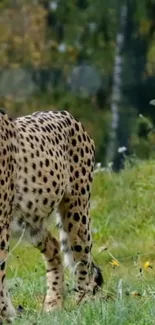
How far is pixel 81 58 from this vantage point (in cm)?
2953

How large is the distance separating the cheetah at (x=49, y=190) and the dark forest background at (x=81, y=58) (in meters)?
17.8

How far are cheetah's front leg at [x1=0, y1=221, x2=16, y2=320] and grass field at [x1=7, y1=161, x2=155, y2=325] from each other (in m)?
0.08

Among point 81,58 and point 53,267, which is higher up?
point 53,267

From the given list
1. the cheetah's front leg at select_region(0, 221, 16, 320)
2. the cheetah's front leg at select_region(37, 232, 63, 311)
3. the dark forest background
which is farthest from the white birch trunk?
the cheetah's front leg at select_region(0, 221, 16, 320)

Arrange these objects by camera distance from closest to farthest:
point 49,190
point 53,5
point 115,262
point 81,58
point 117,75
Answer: point 115,262, point 49,190, point 117,75, point 81,58, point 53,5

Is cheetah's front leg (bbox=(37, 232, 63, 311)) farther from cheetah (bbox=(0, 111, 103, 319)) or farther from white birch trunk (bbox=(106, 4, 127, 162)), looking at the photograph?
white birch trunk (bbox=(106, 4, 127, 162))

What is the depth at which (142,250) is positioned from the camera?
7703 millimetres

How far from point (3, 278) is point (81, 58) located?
24391 mm

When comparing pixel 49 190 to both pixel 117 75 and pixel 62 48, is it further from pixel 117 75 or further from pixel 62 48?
pixel 62 48

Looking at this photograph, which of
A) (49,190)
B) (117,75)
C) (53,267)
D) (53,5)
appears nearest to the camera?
(49,190)

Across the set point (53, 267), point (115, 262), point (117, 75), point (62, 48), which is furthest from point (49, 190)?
point (62, 48)

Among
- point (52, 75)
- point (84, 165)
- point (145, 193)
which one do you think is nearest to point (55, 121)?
point (84, 165)

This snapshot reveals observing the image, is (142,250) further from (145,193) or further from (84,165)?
(84,165)

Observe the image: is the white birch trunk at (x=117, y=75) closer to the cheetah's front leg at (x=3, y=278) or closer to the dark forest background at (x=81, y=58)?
the dark forest background at (x=81, y=58)
